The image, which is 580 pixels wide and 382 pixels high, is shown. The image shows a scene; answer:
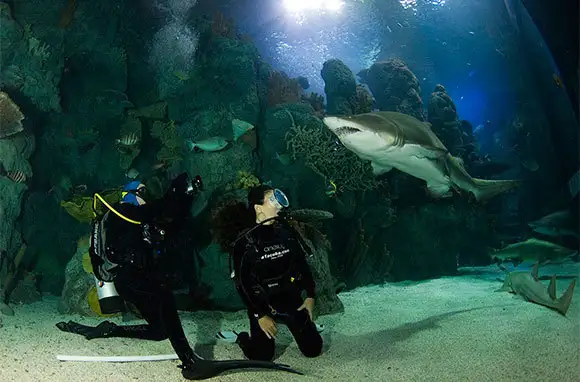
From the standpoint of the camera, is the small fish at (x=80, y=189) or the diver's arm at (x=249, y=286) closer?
the diver's arm at (x=249, y=286)

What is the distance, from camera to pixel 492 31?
25516mm

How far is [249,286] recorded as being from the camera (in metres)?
3.69

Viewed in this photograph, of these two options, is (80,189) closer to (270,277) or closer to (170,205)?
(170,205)

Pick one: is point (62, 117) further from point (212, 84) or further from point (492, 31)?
point (492, 31)

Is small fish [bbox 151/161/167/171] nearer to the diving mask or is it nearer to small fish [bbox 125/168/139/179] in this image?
small fish [bbox 125/168/139/179]

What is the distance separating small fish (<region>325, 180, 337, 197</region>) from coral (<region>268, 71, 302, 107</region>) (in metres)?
3.43

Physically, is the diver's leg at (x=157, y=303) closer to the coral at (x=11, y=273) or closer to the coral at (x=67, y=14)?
the coral at (x=11, y=273)

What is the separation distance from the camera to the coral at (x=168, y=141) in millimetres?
8555

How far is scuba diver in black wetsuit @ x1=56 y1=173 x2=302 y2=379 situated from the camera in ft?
10.9

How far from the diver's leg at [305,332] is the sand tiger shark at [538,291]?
3191mm

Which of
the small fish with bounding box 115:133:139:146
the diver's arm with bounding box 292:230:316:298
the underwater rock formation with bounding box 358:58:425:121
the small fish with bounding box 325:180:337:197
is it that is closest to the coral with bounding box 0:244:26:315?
the small fish with bounding box 115:133:139:146

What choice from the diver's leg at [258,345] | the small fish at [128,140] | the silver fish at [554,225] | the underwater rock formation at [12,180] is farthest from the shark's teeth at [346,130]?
the silver fish at [554,225]

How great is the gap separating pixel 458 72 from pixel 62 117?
3514 centimetres

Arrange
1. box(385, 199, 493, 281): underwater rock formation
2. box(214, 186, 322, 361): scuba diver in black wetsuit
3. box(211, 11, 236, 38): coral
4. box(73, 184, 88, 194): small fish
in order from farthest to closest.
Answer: box(211, 11, 236, 38): coral → box(385, 199, 493, 281): underwater rock formation → box(73, 184, 88, 194): small fish → box(214, 186, 322, 361): scuba diver in black wetsuit
